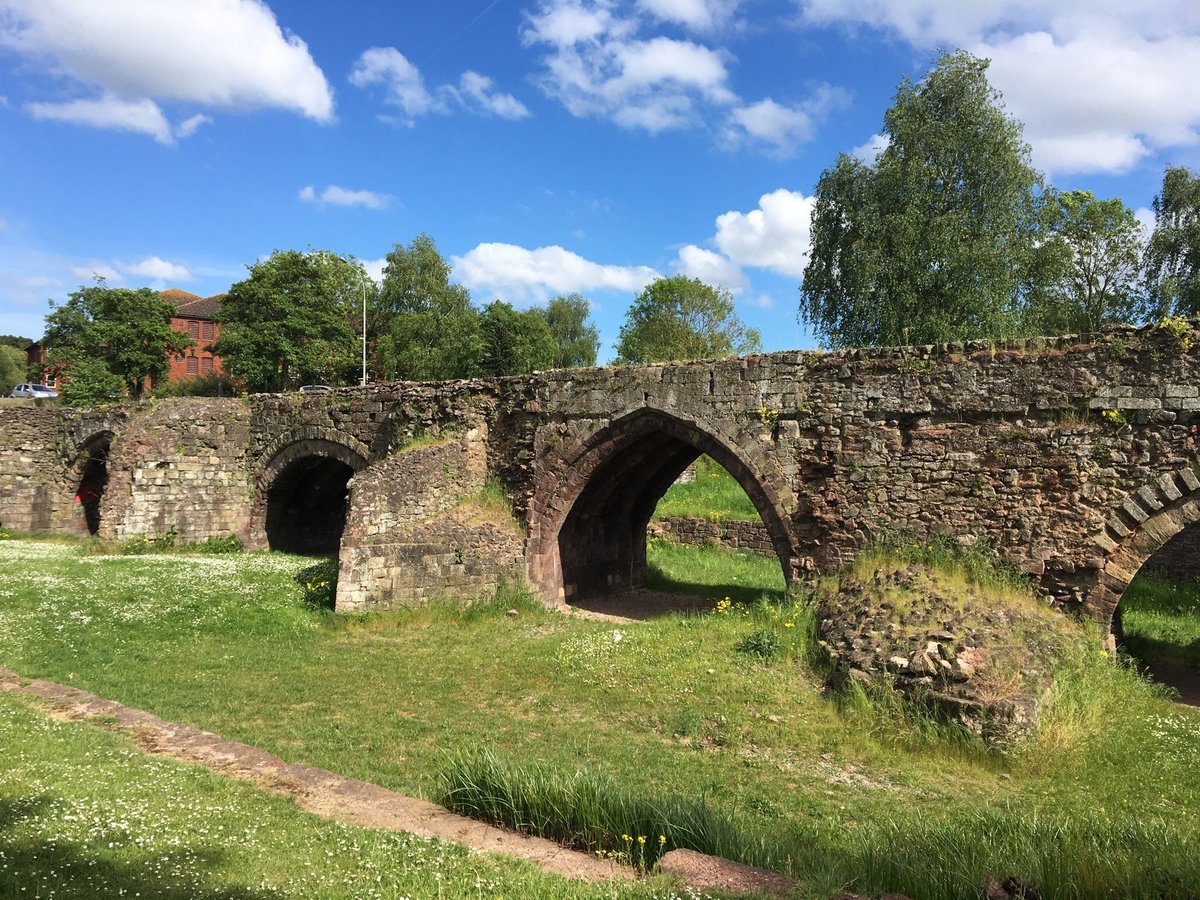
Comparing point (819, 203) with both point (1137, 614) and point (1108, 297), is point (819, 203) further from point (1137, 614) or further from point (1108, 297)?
point (1137, 614)

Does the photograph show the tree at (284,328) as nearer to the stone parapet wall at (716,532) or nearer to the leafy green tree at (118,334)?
the leafy green tree at (118,334)

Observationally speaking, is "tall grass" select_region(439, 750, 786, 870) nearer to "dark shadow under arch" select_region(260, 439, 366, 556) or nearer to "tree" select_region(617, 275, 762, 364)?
"dark shadow under arch" select_region(260, 439, 366, 556)

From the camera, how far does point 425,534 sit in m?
14.1

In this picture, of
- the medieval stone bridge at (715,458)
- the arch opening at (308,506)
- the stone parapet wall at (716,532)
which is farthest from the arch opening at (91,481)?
the stone parapet wall at (716,532)

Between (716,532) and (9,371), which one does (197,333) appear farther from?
(716,532)

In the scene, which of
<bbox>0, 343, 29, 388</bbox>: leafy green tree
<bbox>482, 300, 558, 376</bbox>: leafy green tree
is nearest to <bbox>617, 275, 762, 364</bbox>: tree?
<bbox>482, 300, 558, 376</bbox>: leafy green tree

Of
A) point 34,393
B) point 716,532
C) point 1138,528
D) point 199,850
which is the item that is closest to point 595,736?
point 199,850

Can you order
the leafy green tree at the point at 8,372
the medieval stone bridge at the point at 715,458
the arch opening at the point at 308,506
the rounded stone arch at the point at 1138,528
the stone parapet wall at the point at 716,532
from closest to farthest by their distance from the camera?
the rounded stone arch at the point at 1138,528 → the medieval stone bridge at the point at 715,458 → the arch opening at the point at 308,506 → the stone parapet wall at the point at 716,532 → the leafy green tree at the point at 8,372

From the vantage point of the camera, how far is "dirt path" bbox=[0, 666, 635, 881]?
15.9 feet

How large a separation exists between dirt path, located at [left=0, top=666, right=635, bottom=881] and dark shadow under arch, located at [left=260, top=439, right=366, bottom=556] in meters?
11.6

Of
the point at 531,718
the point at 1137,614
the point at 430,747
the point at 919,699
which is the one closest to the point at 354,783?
the point at 430,747

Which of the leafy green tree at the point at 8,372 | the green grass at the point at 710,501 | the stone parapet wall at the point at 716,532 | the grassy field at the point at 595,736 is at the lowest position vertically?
the grassy field at the point at 595,736

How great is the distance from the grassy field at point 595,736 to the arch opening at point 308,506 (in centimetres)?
677

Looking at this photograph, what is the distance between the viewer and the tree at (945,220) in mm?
27375
